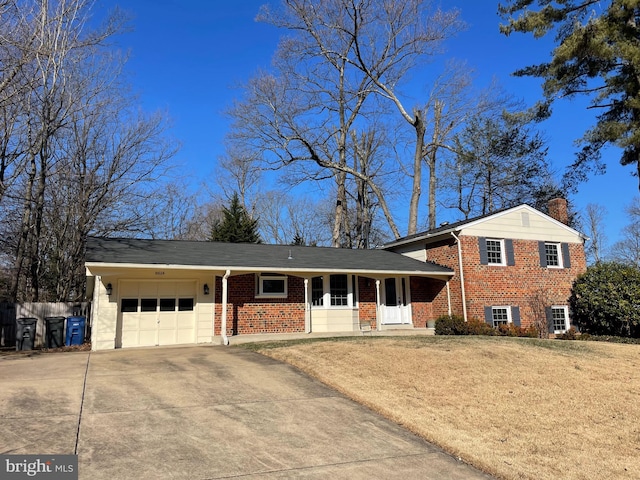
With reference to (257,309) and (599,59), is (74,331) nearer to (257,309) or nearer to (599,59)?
(257,309)

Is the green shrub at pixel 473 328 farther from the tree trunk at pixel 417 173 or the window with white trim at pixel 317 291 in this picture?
the tree trunk at pixel 417 173

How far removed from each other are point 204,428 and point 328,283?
35.6 feet

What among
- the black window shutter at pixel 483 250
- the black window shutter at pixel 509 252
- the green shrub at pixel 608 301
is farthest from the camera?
the black window shutter at pixel 509 252

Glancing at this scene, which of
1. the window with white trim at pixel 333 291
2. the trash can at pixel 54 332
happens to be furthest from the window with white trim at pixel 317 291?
the trash can at pixel 54 332

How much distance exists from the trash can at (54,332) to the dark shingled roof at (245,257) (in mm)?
2416

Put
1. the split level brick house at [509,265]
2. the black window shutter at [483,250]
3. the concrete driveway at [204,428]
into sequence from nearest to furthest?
the concrete driveway at [204,428]
the split level brick house at [509,265]
the black window shutter at [483,250]

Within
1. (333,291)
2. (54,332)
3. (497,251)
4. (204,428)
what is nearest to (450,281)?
(497,251)

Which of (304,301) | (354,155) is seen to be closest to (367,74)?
(354,155)

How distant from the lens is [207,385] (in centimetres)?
750

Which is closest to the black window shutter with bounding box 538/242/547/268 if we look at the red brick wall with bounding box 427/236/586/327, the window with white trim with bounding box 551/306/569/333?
the red brick wall with bounding box 427/236/586/327

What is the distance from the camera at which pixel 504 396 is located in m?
7.20

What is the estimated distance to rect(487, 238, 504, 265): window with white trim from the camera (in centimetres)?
1762

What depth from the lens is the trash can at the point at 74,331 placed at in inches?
534

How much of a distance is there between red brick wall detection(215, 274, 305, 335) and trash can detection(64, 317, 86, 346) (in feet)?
13.4
